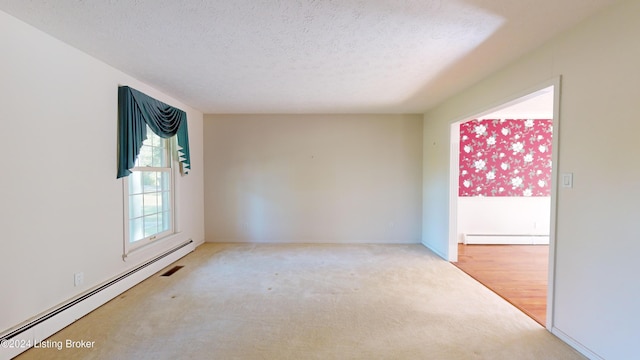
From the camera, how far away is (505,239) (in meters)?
4.89

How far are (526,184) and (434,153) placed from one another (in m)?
2.01

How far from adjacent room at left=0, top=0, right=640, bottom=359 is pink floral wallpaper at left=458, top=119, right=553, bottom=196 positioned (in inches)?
43.2

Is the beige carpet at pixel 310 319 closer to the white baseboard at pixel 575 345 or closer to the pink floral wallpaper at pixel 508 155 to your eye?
the white baseboard at pixel 575 345

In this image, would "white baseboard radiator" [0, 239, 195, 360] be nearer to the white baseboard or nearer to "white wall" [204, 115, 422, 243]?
"white wall" [204, 115, 422, 243]

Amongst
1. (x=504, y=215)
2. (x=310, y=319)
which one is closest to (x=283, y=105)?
(x=310, y=319)

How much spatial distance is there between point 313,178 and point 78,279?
3456mm

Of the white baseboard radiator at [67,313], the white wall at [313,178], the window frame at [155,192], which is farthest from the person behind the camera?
the white wall at [313,178]

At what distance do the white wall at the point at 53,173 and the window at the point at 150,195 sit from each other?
363mm

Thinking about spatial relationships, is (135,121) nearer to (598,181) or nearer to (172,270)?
(172,270)

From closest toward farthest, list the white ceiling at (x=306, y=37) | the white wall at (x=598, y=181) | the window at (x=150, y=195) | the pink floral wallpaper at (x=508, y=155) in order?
the white wall at (x=598, y=181) → the white ceiling at (x=306, y=37) → the window at (x=150, y=195) → the pink floral wallpaper at (x=508, y=155)

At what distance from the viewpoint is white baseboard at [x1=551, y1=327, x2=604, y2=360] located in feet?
5.99

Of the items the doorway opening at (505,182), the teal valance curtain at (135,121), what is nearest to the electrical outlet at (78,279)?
the teal valance curtain at (135,121)

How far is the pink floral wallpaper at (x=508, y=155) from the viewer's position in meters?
4.84

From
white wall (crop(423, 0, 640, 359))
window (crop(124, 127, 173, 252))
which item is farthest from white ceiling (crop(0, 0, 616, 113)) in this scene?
window (crop(124, 127, 173, 252))
